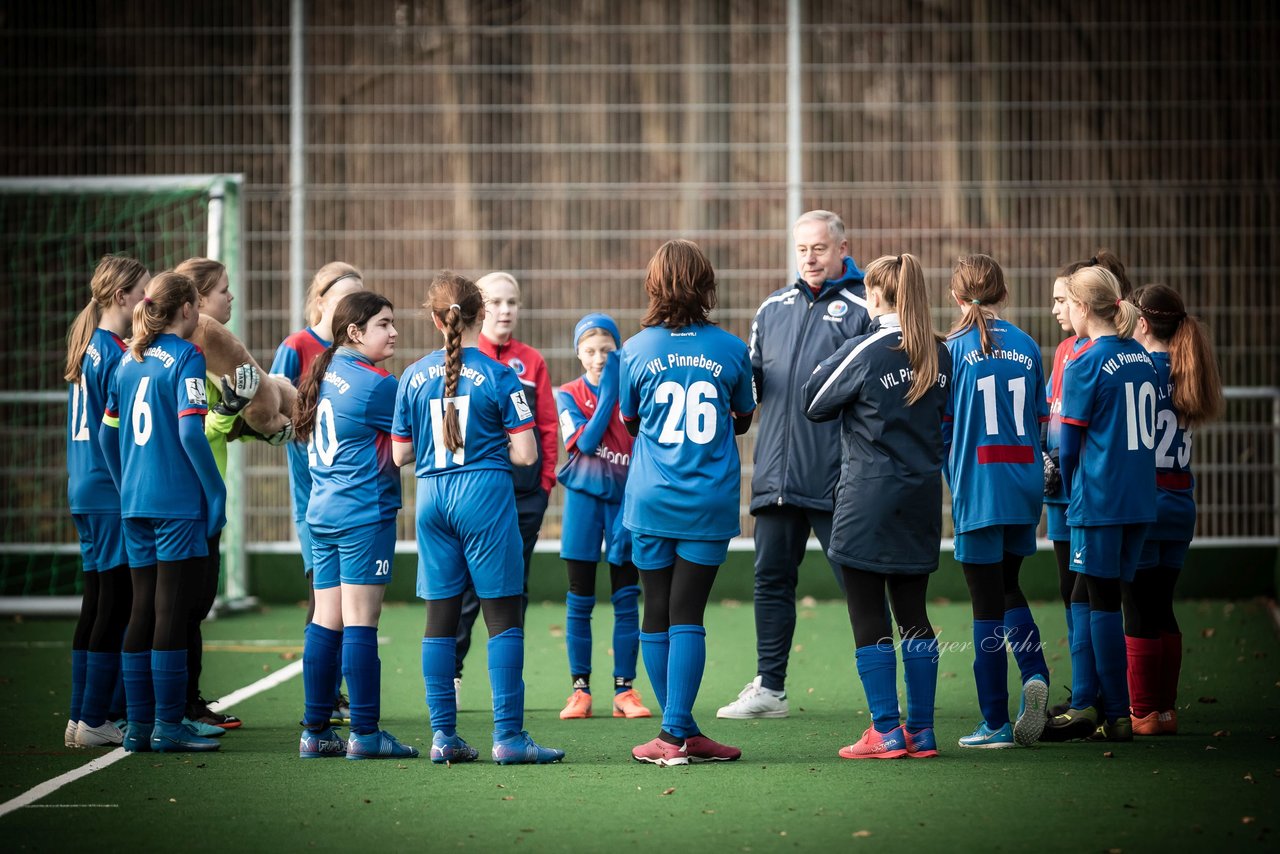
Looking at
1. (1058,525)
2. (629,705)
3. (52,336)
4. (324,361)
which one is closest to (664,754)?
(629,705)

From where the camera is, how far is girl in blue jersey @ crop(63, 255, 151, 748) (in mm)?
5789

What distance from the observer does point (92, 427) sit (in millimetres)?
5828

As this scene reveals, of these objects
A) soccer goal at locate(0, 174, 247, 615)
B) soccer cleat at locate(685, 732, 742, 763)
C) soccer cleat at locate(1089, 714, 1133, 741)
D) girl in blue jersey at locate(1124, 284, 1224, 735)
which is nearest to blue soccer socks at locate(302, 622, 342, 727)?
soccer cleat at locate(685, 732, 742, 763)

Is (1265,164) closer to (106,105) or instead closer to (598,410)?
(598,410)

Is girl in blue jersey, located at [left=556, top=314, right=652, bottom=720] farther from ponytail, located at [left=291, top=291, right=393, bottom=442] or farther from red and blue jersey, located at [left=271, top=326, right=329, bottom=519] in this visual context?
ponytail, located at [left=291, top=291, right=393, bottom=442]

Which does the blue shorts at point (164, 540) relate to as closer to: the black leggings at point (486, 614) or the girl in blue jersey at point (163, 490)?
the girl in blue jersey at point (163, 490)

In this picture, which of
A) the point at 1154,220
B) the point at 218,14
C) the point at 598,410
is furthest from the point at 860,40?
the point at 598,410

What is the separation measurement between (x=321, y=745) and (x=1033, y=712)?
251 cm

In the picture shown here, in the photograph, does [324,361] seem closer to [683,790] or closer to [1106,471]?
[683,790]

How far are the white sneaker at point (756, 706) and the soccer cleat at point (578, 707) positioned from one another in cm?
55

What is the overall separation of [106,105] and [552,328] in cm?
349

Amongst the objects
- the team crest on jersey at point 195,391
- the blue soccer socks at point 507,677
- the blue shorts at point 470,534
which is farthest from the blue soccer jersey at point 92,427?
the blue soccer socks at point 507,677

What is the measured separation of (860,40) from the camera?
10938mm

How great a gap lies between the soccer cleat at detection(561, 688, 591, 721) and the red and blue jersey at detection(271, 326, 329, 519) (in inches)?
52.8
